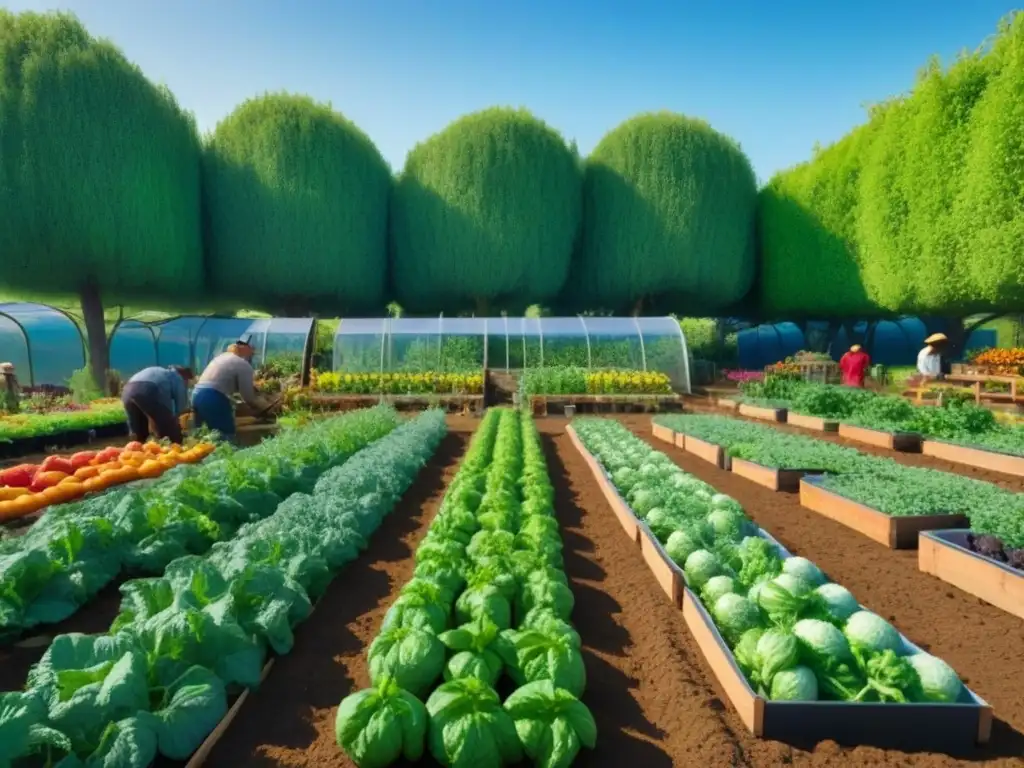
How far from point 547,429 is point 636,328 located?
6218 millimetres

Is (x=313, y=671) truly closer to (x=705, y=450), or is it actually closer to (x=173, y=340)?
(x=705, y=450)

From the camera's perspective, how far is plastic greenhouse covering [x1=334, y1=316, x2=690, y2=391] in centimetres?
1697

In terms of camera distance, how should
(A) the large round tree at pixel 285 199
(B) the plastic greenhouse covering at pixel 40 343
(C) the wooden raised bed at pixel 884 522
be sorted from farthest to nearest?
(A) the large round tree at pixel 285 199 → (B) the plastic greenhouse covering at pixel 40 343 → (C) the wooden raised bed at pixel 884 522

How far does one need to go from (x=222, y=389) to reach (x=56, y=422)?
10.9 feet

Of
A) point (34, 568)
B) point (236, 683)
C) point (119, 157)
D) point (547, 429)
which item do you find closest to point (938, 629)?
point (236, 683)

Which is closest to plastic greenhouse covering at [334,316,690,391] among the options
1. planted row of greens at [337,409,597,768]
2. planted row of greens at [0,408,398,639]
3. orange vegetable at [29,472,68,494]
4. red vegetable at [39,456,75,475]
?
red vegetable at [39,456,75,475]

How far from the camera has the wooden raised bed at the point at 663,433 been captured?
34.9ft

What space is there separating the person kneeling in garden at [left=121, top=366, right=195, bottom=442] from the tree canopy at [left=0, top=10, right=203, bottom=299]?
1191cm

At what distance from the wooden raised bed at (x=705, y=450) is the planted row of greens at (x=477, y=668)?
4.76m

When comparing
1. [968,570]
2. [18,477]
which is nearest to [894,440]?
[968,570]

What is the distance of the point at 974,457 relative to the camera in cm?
810

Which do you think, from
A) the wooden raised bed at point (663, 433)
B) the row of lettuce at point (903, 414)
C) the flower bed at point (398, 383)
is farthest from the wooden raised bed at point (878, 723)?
the flower bed at point (398, 383)

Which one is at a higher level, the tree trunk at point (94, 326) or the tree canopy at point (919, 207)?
the tree canopy at point (919, 207)

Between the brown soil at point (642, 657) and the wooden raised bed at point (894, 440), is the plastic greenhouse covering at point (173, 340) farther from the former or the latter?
the wooden raised bed at point (894, 440)
